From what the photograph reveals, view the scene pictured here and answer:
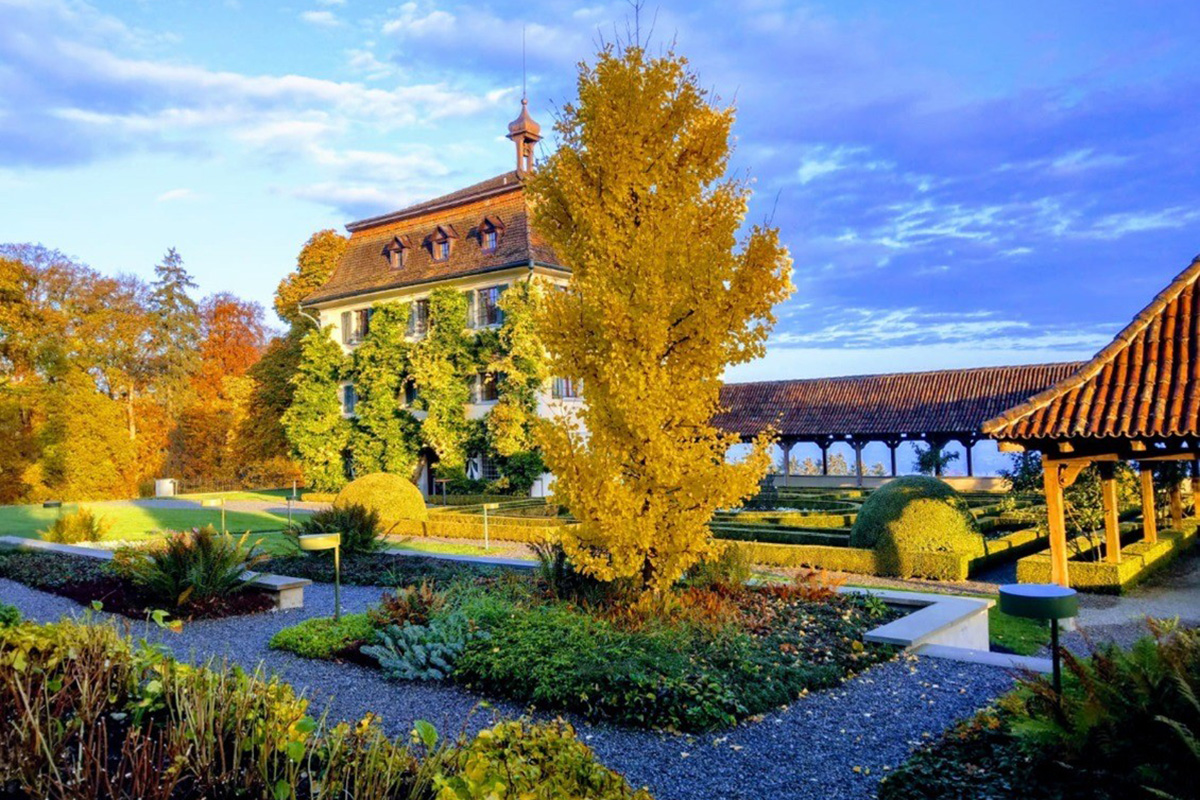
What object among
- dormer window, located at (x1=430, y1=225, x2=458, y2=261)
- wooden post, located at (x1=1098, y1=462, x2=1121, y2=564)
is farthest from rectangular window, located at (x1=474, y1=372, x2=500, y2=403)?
wooden post, located at (x1=1098, y1=462, x2=1121, y2=564)

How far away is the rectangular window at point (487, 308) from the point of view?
2859 cm

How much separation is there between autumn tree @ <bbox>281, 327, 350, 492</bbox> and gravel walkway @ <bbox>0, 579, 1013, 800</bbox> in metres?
24.7

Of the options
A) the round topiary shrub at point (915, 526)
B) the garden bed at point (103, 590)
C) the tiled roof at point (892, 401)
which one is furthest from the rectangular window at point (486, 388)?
the round topiary shrub at point (915, 526)

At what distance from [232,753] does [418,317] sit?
92.3 feet

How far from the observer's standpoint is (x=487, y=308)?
28953mm

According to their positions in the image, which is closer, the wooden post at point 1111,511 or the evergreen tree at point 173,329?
the wooden post at point 1111,511

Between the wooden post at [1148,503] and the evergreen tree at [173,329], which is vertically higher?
the evergreen tree at [173,329]

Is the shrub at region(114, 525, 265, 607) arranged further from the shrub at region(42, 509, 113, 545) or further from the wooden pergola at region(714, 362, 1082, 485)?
the wooden pergola at region(714, 362, 1082, 485)

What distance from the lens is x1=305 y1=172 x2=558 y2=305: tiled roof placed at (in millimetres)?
28125

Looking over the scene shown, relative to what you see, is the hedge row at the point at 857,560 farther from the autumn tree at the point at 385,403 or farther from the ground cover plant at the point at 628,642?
A: the autumn tree at the point at 385,403

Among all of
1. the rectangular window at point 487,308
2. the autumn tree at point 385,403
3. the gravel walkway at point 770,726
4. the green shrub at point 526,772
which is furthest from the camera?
the autumn tree at point 385,403

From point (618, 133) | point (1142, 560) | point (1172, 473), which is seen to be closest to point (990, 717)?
point (618, 133)

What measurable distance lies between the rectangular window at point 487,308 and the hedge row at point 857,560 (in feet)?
56.1

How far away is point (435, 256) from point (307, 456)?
928cm
